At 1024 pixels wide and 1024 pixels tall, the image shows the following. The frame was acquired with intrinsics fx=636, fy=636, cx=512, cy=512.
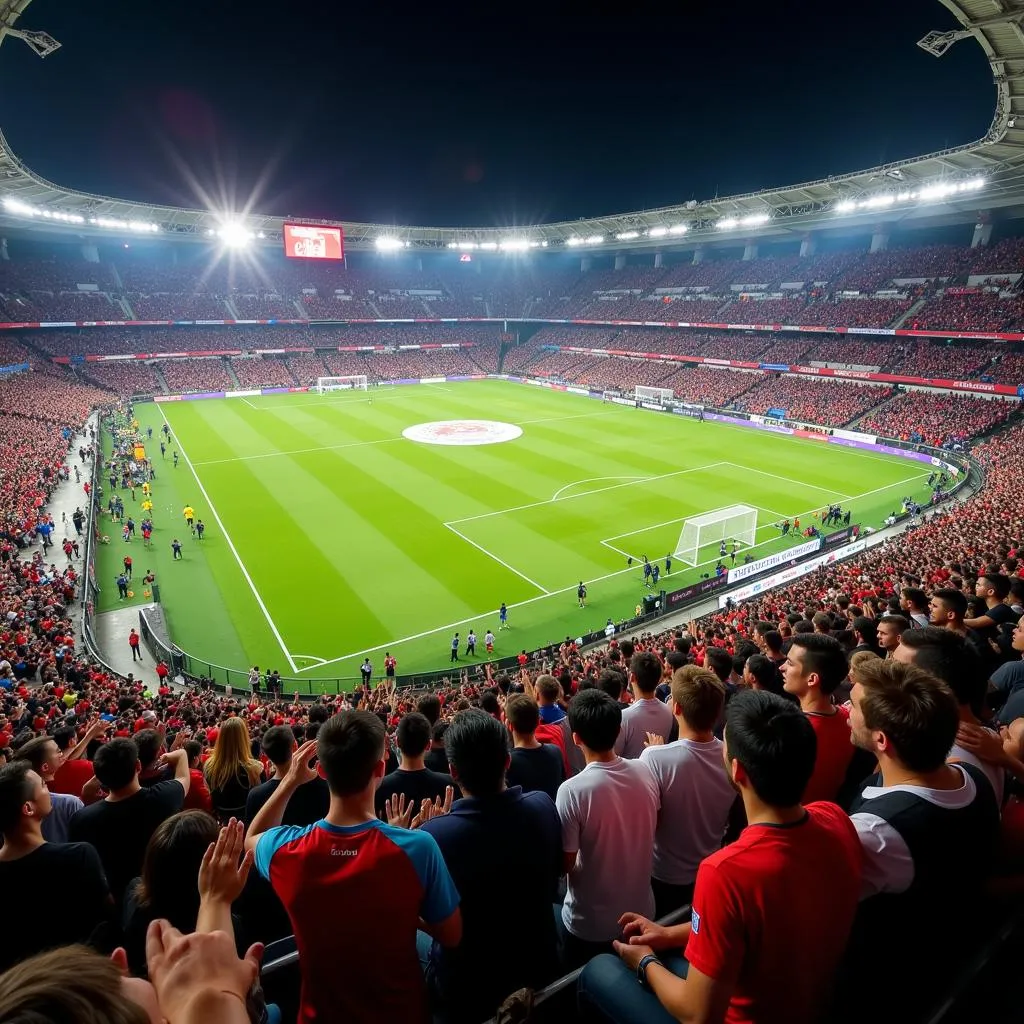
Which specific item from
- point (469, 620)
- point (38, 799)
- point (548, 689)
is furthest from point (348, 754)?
point (469, 620)

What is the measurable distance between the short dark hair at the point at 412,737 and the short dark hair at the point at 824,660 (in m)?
3.15

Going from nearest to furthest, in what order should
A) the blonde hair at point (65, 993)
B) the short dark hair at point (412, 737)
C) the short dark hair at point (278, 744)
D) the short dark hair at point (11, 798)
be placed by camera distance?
the blonde hair at point (65, 993) < the short dark hair at point (11, 798) < the short dark hair at point (412, 737) < the short dark hair at point (278, 744)

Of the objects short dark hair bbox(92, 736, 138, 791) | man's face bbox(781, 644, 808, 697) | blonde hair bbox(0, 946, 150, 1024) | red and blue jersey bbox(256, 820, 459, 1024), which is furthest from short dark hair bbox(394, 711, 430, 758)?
blonde hair bbox(0, 946, 150, 1024)

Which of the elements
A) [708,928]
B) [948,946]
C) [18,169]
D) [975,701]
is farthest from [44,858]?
[18,169]

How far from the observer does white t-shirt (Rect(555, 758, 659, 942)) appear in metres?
3.92

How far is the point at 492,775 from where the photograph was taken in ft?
11.5

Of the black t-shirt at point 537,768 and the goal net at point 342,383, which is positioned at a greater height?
the goal net at point 342,383

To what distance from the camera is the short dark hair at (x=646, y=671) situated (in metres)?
6.83

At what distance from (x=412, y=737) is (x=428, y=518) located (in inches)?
1123

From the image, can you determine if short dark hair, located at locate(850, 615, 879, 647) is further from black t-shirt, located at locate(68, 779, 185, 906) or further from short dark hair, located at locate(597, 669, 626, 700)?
black t-shirt, located at locate(68, 779, 185, 906)

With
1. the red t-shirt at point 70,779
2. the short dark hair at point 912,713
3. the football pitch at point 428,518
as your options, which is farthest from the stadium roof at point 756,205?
the red t-shirt at point 70,779

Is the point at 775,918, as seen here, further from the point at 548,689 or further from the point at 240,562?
the point at 240,562

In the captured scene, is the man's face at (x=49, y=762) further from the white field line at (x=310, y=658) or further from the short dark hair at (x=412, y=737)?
the white field line at (x=310, y=658)

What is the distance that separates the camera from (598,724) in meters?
4.18
